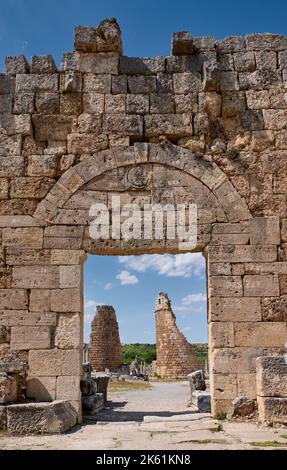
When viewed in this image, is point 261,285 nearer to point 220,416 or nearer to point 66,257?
point 220,416

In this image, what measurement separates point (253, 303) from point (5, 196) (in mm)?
4081

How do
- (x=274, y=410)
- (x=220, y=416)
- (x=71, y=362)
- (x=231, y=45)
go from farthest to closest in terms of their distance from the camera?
(x=231, y=45), (x=71, y=362), (x=220, y=416), (x=274, y=410)

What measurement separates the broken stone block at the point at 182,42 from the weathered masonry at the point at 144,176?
2 centimetres

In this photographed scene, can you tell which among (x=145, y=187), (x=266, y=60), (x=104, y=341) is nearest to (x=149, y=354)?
(x=104, y=341)

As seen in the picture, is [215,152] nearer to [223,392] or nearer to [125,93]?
[125,93]

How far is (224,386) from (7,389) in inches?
115

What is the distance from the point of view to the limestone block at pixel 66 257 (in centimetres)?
729

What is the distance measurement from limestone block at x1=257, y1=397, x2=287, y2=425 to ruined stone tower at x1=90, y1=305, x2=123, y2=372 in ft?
55.7

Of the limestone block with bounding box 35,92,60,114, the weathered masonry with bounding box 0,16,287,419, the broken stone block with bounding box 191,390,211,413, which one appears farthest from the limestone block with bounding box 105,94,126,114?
the broken stone block with bounding box 191,390,211,413

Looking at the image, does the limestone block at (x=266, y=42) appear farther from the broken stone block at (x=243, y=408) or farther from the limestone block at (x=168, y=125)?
the broken stone block at (x=243, y=408)

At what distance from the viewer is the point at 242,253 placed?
7.33 meters

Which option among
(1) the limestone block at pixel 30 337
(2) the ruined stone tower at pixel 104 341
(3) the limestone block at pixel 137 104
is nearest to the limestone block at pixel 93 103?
(3) the limestone block at pixel 137 104

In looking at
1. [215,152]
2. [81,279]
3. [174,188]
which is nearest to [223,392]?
[81,279]

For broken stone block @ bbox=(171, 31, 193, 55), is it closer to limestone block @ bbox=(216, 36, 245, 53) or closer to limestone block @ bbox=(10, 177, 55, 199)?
limestone block @ bbox=(216, 36, 245, 53)
